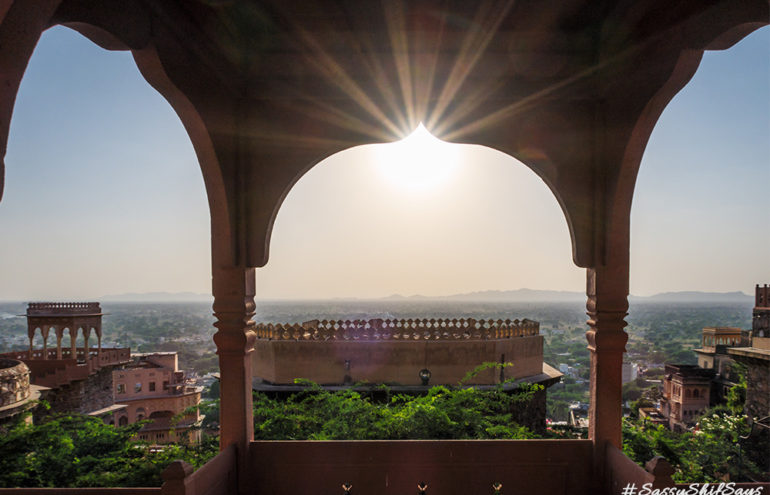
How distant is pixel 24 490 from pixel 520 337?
1070 cm

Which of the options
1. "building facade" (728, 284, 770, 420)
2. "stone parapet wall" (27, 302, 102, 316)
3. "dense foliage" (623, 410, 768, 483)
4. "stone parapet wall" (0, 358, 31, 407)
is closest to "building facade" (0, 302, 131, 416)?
"stone parapet wall" (27, 302, 102, 316)

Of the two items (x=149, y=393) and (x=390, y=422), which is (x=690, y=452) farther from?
(x=149, y=393)

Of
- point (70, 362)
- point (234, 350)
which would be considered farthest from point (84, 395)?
point (234, 350)

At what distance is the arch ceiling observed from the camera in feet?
10.3

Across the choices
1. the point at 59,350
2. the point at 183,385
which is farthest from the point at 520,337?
the point at 183,385

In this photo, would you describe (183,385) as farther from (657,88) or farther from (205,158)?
(657,88)

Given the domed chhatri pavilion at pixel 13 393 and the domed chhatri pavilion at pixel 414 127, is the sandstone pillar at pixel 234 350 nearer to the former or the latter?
the domed chhatri pavilion at pixel 414 127

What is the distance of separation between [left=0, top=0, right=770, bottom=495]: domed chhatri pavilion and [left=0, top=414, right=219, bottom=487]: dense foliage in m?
1.78

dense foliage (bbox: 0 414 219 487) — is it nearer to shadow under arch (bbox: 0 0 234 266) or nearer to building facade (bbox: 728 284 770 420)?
shadow under arch (bbox: 0 0 234 266)

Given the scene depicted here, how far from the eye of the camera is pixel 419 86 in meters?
3.85

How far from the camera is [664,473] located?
2855 millimetres

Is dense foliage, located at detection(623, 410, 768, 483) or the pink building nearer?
dense foliage, located at detection(623, 410, 768, 483)

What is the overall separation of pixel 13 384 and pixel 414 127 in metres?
14.7

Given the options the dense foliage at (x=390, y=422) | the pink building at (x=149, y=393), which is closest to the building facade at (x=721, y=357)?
the dense foliage at (x=390, y=422)
